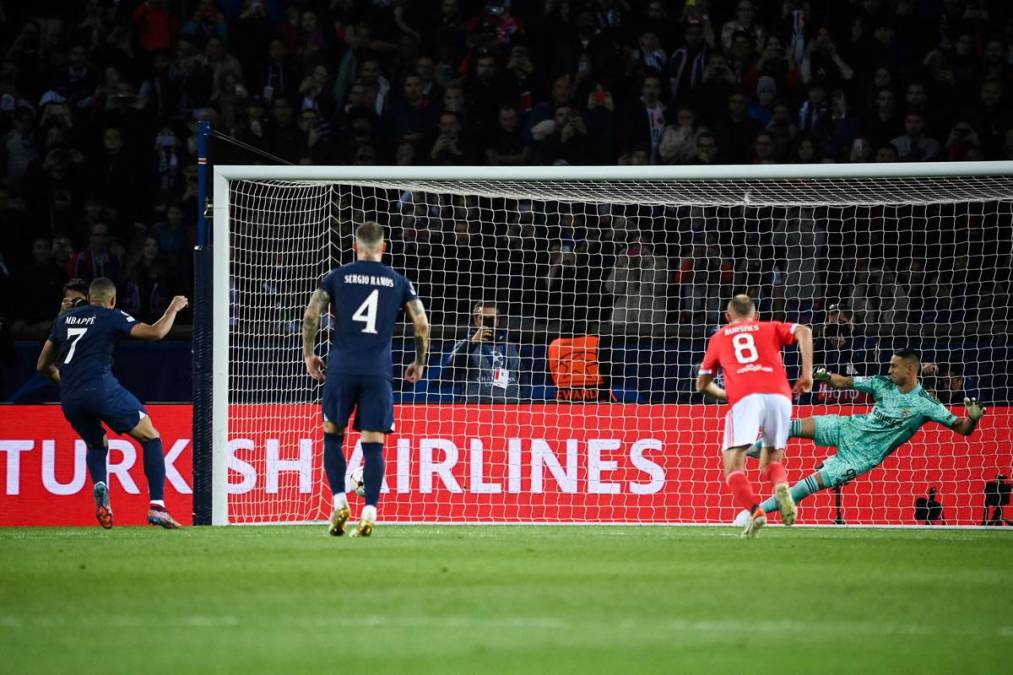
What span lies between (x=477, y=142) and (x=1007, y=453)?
21.5ft

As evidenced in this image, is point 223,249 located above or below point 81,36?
below

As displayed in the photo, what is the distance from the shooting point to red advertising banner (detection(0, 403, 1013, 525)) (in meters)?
13.5

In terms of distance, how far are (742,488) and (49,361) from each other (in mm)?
5375

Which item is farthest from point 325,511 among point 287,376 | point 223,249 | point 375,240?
point 375,240

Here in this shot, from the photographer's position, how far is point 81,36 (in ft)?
61.5

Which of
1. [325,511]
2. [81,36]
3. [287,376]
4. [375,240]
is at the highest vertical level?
[81,36]

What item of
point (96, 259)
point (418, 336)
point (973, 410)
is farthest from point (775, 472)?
point (96, 259)

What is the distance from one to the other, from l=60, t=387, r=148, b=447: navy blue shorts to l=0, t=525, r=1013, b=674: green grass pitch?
64.8 inches

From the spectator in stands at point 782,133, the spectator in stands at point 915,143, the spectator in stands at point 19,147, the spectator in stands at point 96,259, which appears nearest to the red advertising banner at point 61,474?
the spectator in stands at point 96,259

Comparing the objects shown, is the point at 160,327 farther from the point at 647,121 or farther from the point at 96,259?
the point at 647,121

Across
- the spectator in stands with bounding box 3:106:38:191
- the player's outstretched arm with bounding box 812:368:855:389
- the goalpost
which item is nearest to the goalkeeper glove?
the player's outstretched arm with bounding box 812:368:855:389

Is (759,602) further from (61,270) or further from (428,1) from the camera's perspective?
(428,1)

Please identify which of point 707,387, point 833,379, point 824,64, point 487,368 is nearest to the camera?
point 707,387

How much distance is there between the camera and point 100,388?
38.2 ft
